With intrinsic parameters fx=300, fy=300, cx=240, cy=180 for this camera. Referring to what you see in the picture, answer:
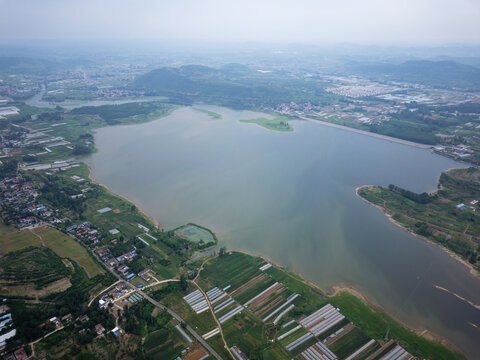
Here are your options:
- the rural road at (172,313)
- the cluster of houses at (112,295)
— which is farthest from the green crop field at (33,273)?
the cluster of houses at (112,295)

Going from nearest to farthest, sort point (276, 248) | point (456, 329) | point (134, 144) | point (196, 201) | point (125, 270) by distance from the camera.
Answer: point (456, 329) < point (125, 270) < point (276, 248) < point (196, 201) < point (134, 144)

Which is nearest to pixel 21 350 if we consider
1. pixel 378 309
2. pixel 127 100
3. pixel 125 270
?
pixel 125 270

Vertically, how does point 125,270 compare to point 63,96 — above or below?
below

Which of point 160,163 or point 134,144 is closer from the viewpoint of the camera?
point 160,163

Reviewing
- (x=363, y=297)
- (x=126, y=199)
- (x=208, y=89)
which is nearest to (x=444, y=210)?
→ (x=363, y=297)

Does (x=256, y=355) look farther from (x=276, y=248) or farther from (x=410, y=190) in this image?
(x=410, y=190)

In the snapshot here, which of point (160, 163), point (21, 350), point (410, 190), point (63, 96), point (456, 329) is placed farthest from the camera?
point (63, 96)

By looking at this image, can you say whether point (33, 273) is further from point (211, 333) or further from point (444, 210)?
point (444, 210)
